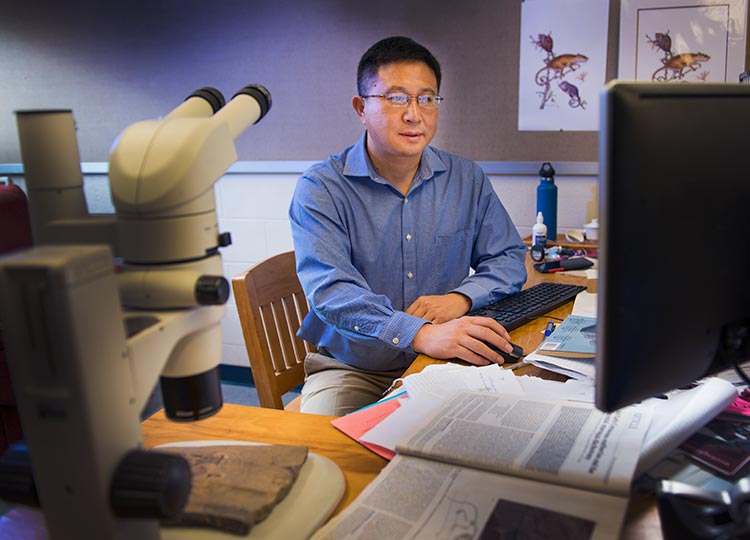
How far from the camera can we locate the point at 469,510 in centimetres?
73

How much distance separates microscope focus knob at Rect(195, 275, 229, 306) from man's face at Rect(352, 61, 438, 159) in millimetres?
1135

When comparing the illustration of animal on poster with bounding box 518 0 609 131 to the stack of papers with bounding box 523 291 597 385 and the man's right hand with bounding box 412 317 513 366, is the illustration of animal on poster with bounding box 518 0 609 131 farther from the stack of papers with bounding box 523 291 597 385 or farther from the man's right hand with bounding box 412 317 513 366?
the man's right hand with bounding box 412 317 513 366

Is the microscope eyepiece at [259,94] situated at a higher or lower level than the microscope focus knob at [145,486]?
higher

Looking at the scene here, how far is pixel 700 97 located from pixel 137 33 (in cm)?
301

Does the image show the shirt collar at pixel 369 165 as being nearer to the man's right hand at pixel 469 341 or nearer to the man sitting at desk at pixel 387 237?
the man sitting at desk at pixel 387 237

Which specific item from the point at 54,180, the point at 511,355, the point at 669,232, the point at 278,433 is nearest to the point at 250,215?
the point at 511,355

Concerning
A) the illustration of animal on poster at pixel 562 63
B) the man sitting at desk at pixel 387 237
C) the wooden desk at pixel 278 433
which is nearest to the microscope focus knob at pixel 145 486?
the wooden desk at pixel 278 433

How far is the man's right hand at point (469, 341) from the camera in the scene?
3.93ft

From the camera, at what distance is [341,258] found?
5.25 ft

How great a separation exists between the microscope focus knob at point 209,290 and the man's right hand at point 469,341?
669 mm

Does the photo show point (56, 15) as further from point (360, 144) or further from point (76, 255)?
point (76, 255)

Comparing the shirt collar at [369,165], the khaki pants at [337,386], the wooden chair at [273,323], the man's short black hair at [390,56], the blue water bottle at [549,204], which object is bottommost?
the khaki pants at [337,386]

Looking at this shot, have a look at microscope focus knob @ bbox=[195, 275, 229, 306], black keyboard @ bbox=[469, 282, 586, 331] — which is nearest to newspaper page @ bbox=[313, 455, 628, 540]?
microscope focus knob @ bbox=[195, 275, 229, 306]

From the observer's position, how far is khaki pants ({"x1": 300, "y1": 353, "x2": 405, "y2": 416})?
1556 millimetres
